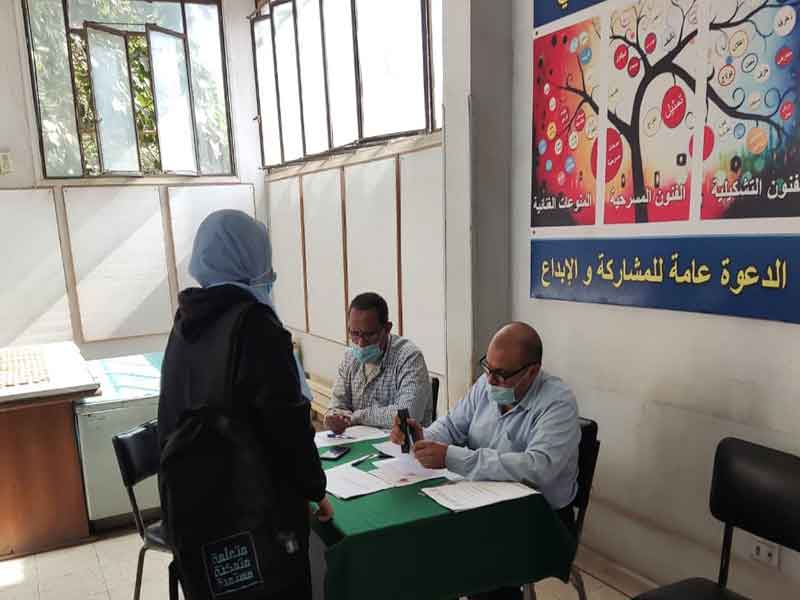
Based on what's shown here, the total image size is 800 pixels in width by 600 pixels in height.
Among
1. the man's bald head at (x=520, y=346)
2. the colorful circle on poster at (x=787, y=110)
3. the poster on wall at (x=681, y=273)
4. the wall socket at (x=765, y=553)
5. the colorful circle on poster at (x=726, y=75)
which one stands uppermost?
the colorful circle on poster at (x=726, y=75)

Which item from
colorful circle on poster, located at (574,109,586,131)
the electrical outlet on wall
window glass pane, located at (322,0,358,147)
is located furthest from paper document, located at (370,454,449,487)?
the electrical outlet on wall

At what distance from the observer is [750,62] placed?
1.82m

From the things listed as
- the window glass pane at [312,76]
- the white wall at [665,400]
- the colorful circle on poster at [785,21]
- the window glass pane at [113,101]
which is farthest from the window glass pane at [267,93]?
the colorful circle on poster at [785,21]

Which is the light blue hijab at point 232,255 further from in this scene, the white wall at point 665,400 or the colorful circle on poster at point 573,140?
the colorful circle on poster at point 573,140

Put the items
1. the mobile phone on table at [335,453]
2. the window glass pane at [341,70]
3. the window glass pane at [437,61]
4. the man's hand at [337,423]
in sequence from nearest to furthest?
the mobile phone on table at [335,453] → the man's hand at [337,423] → the window glass pane at [437,61] → the window glass pane at [341,70]

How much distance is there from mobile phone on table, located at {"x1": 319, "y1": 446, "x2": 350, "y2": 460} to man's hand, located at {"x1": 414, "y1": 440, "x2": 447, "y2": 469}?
11.7 inches

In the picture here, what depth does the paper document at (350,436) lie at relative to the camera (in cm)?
209

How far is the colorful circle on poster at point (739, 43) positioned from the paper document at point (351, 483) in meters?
1.73

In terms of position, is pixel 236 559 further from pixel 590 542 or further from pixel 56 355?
pixel 56 355

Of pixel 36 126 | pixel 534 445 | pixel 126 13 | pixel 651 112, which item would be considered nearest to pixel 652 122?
pixel 651 112

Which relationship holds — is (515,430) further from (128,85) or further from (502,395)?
(128,85)

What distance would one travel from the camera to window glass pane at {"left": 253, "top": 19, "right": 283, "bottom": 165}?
18.0 ft

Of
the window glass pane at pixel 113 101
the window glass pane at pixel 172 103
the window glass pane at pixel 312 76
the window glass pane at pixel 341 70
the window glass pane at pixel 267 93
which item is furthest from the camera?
the window glass pane at pixel 267 93

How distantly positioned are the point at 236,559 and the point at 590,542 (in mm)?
1790
